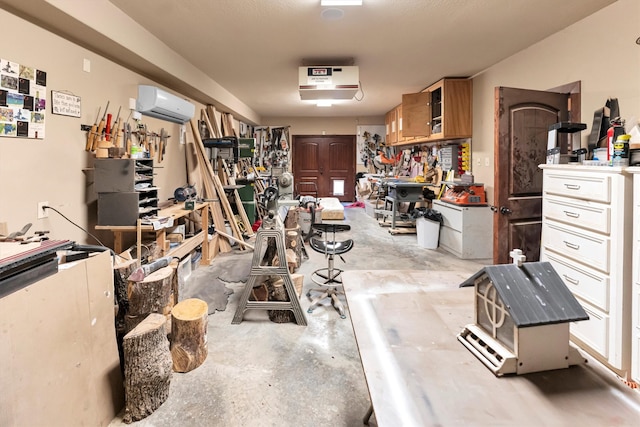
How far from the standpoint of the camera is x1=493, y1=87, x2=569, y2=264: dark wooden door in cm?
290

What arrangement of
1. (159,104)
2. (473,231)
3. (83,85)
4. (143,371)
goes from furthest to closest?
(473,231), (159,104), (83,85), (143,371)

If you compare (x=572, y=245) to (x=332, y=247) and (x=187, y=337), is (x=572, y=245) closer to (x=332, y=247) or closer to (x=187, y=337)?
(x=332, y=247)

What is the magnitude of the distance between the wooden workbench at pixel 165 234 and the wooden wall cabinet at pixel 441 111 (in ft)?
11.5

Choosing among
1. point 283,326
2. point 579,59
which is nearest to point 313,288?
point 283,326

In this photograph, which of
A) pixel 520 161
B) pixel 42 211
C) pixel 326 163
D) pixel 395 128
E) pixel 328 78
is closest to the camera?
pixel 42 211

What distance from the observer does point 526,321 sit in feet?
2.77

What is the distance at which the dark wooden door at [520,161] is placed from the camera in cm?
290

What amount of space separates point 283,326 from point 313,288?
783 mm

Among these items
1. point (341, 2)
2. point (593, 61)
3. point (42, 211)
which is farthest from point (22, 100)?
point (593, 61)

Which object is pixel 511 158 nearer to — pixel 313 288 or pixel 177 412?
pixel 313 288

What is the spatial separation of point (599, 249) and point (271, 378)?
6.87ft

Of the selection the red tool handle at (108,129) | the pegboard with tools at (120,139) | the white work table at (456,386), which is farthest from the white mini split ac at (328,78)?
the white work table at (456,386)

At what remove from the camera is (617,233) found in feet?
6.20

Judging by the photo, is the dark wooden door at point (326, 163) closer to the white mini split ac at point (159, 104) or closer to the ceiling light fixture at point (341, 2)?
the white mini split ac at point (159, 104)
